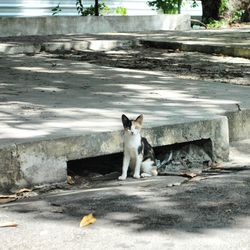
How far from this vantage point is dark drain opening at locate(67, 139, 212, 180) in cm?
526

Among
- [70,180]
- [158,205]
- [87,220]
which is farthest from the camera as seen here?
[70,180]

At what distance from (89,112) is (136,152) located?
3.20 ft

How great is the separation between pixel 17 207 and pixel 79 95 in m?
2.89

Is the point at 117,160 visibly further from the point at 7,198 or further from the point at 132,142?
the point at 7,198

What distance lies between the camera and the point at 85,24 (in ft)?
50.0

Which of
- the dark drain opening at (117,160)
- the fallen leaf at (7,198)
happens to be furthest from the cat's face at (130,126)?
the fallen leaf at (7,198)

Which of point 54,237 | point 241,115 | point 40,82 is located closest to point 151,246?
point 54,237

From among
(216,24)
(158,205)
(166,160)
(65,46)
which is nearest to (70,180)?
(166,160)

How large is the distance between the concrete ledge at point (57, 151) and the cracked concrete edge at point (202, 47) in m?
5.70

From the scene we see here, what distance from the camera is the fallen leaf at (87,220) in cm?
360

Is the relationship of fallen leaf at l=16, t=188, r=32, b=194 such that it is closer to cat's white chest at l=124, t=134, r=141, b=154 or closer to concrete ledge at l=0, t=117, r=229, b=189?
concrete ledge at l=0, t=117, r=229, b=189

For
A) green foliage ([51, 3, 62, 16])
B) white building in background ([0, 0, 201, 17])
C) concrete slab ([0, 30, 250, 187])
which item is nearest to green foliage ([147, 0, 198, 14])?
white building in background ([0, 0, 201, 17])

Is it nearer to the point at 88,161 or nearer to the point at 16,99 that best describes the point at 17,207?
the point at 88,161

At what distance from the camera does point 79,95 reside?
684 centimetres
